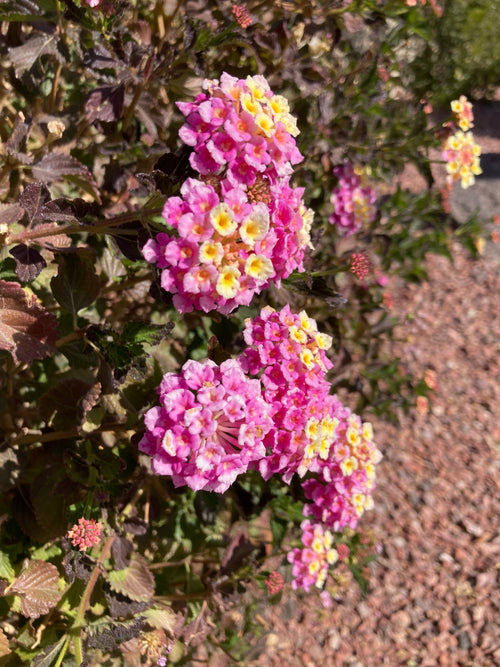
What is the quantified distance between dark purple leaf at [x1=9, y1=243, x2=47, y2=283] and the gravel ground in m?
1.67

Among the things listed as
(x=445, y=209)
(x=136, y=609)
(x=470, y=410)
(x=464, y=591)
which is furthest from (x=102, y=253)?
(x=470, y=410)

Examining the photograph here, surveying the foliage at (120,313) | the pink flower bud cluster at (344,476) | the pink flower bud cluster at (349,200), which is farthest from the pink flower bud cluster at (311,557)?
the pink flower bud cluster at (349,200)

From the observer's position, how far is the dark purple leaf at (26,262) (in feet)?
3.72

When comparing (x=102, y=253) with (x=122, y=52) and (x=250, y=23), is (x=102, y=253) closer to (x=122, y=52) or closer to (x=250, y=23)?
(x=122, y=52)

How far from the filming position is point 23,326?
1.16 metres

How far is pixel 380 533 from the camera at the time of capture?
104 inches

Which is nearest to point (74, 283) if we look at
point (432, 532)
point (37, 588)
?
point (37, 588)

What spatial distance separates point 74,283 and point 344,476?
79cm

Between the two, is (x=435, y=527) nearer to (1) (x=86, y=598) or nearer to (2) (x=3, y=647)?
(1) (x=86, y=598)

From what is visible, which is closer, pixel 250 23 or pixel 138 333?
pixel 138 333

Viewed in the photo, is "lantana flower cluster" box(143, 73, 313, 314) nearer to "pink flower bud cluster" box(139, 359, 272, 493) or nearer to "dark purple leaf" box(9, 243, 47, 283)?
"pink flower bud cluster" box(139, 359, 272, 493)

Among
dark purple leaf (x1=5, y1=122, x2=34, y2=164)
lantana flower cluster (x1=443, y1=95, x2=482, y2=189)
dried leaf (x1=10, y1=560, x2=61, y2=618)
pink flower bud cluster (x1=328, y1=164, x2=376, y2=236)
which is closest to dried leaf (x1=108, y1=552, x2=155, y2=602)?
dried leaf (x1=10, y1=560, x2=61, y2=618)

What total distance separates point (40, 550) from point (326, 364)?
92cm

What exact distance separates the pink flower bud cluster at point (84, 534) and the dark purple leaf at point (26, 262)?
50cm
